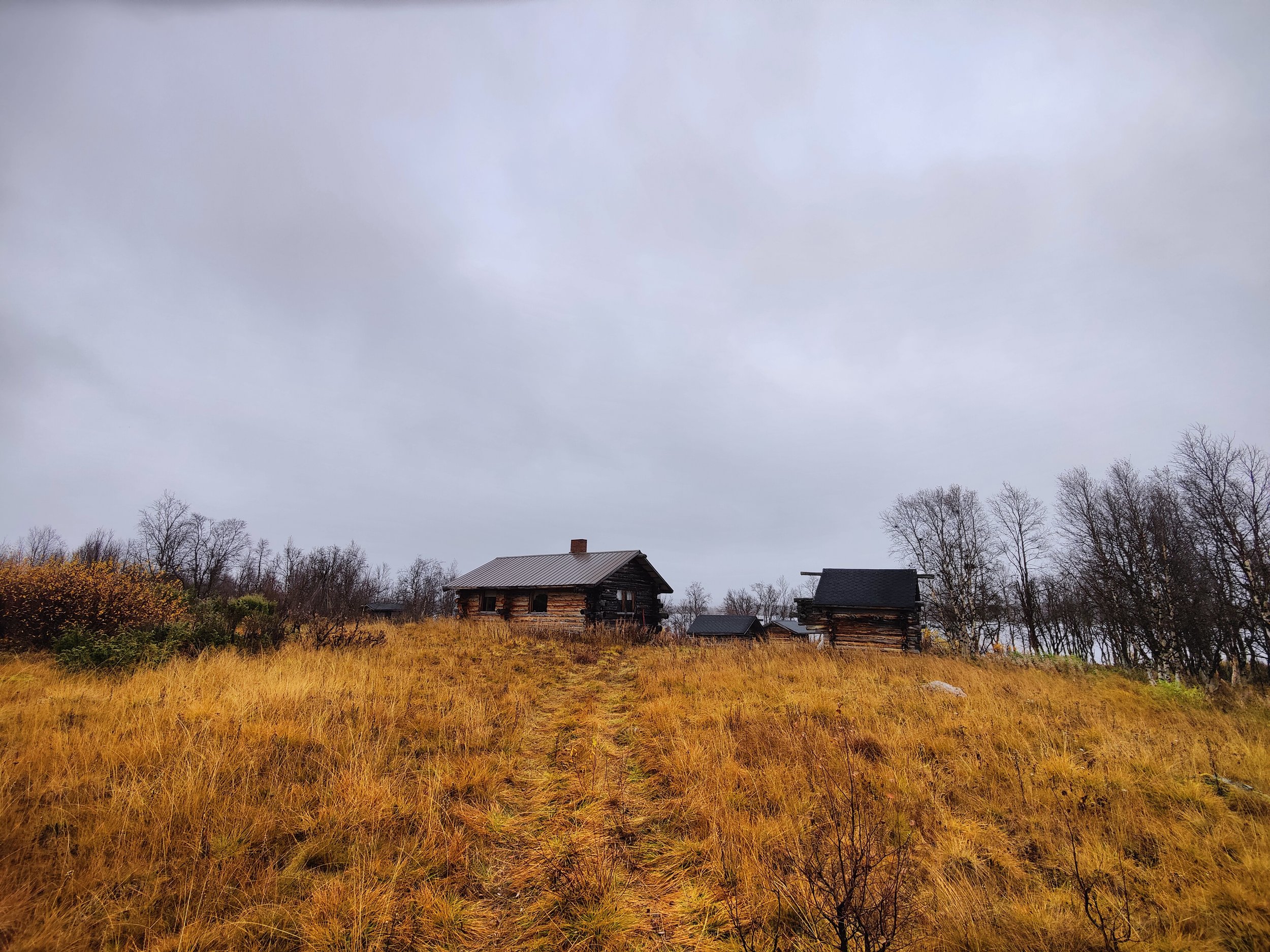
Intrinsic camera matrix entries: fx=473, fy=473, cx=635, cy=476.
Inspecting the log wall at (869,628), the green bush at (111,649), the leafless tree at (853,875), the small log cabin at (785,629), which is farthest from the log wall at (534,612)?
the small log cabin at (785,629)

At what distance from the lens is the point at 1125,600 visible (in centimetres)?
2580

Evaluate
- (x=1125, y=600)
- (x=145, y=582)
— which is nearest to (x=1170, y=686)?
(x=1125, y=600)

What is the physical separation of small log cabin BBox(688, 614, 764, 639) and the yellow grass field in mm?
45507

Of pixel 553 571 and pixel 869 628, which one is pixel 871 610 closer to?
pixel 869 628

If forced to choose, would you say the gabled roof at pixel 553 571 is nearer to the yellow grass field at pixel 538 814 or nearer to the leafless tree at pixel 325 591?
the leafless tree at pixel 325 591

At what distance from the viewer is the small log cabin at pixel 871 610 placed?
25094 millimetres

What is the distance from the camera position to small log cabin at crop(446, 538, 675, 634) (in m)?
26.8

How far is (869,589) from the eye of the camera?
26797 millimetres

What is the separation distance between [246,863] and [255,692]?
162 inches

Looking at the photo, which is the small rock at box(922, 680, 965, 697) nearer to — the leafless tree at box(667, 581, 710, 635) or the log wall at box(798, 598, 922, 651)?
the log wall at box(798, 598, 922, 651)

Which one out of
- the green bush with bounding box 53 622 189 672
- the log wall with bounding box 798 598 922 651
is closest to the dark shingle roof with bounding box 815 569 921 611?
the log wall with bounding box 798 598 922 651

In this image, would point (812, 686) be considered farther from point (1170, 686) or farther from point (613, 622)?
point (613, 622)

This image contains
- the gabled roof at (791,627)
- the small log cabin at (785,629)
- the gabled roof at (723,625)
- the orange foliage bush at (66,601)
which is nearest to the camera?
the orange foliage bush at (66,601)

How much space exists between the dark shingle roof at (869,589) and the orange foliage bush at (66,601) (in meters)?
27.1
